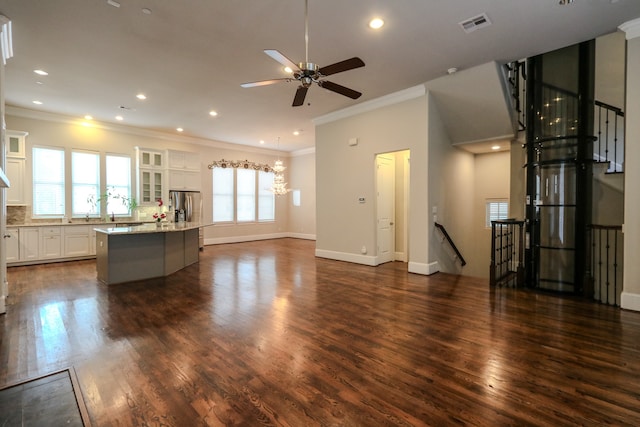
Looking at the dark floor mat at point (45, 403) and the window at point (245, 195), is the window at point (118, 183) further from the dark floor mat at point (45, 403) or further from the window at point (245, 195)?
the dark floor mat at point (45, 403)

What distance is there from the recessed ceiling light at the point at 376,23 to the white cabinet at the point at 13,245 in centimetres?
807

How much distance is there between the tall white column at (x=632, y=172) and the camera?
3670mm

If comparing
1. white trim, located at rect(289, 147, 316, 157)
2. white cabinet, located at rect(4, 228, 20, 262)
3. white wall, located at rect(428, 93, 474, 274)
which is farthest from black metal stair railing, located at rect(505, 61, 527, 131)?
white cabinet, located at rect(4, 228, 20, 262)

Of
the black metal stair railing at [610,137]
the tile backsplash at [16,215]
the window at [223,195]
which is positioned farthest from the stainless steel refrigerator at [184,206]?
the black metal stair railing at [610,137]

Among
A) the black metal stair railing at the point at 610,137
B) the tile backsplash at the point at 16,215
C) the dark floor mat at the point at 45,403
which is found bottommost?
the dark floor mat at the point at 45,403

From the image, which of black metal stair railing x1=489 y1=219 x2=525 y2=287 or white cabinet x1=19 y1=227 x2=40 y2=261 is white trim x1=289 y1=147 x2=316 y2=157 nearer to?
black metal stair railing x1=489 y1=219 x2=525 y2=287

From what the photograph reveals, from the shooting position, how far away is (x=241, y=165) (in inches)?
421

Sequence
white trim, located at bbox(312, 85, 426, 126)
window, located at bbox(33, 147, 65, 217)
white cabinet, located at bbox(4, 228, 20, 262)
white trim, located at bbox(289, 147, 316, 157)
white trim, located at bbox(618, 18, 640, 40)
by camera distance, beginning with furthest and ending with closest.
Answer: white trim, located at bbox(289, 147, 316, 157) → window, located at bbox(33, 147, 65, 217) → white cabinet, located at bbox(4, 228, 20, 262) → white trim, located at bbox(312, 85, 426, 126) → white trim, located at bbox(618, 18, 640, 40)

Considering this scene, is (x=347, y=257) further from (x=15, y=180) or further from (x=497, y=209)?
(x=15, y=180)

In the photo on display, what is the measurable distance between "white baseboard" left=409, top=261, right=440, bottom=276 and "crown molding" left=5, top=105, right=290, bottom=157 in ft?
24.7

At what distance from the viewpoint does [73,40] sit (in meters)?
3.90

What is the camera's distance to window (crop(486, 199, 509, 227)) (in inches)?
286

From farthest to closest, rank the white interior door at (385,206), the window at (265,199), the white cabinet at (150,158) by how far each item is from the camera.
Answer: the window at (265,199) < the white cabinet at (150,158) < the white interior door at (385,206)

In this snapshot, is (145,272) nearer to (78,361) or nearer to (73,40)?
(78,361)
